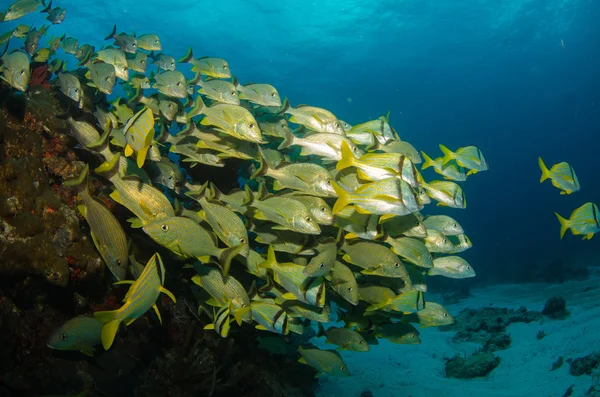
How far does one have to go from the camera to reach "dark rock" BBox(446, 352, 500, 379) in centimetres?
877

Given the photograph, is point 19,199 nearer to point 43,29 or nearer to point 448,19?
point 43,29

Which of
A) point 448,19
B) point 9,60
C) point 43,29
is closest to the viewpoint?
point 9,60

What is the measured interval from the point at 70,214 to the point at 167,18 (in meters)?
31.2

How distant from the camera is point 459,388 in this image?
8.12m

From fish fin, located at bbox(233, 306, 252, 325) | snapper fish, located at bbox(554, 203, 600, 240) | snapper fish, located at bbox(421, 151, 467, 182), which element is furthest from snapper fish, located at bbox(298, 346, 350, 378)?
snapper fish, located at bbox(554, 203, 600, 240)

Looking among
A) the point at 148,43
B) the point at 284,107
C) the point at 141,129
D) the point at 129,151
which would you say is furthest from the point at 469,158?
the point at 148,43

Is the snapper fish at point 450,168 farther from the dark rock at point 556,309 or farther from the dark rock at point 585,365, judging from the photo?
the dark rock at point 556,309

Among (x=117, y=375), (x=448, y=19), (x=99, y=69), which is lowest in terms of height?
(x=117, y=375)

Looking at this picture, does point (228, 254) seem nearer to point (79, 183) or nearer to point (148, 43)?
point (79, 183)

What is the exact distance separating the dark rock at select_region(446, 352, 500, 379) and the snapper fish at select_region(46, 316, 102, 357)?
28.7 ft

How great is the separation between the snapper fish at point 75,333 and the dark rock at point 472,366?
874cm

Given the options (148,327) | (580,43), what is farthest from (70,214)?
(580,43)

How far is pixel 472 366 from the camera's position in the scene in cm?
894

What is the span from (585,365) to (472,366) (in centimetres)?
237
